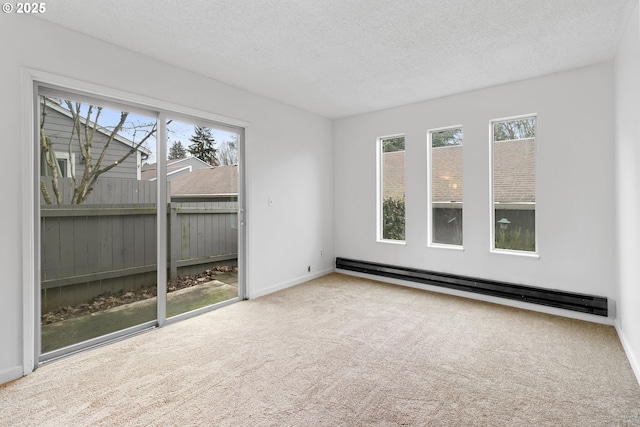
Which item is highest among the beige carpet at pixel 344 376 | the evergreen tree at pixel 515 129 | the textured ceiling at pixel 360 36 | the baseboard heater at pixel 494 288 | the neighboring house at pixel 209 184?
the textured ceiling at pixel 360 36

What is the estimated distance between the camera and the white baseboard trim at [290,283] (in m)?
4.21

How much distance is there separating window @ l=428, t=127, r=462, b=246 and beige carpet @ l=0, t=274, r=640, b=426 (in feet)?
4.19

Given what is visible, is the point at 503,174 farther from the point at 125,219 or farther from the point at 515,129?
the point at 125,219

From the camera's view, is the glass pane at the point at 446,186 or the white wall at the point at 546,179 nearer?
the white wall at the point at 546,179

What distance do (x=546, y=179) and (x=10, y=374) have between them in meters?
5.23

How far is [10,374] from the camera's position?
2.27 meters

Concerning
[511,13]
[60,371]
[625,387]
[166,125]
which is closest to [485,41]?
[511,13]

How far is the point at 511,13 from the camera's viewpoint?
2.40 meters

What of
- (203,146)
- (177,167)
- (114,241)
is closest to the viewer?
(114,241)

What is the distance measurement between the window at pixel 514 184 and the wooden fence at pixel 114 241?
358 cm

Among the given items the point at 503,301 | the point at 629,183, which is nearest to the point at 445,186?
the point at 503,301

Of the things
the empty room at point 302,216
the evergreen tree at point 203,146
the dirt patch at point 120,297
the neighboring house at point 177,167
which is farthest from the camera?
the evergreen tree at point 203,146

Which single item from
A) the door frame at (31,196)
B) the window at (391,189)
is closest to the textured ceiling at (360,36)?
the door frame at (31,196)

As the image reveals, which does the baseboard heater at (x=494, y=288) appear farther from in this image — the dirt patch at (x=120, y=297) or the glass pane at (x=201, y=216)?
the dirt patch at (x=120, y=297)
